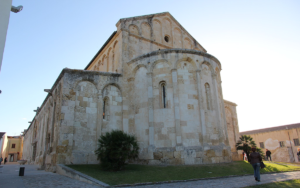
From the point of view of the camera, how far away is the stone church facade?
45.9ft

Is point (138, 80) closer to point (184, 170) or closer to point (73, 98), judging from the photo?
point (73, 98)

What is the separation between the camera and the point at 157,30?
66.8 feet

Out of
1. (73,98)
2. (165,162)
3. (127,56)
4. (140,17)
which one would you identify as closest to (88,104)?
(73,98)

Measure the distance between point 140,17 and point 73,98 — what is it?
960 centimetres

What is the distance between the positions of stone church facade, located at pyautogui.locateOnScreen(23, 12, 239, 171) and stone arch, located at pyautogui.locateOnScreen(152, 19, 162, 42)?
292cm

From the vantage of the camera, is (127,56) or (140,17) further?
(140,17)

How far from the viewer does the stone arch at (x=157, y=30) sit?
20.1m

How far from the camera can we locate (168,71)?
15.6 m

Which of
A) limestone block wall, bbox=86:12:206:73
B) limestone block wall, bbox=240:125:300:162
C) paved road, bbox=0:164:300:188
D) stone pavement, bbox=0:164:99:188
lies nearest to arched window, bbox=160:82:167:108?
limestone block wall, bbox=86:12:206:73

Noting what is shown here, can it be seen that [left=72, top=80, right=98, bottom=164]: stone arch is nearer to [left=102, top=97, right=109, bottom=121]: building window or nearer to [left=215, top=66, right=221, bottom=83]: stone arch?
[left=102, top=97, right=109, bottom=121]: building window

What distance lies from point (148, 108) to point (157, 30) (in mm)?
8729

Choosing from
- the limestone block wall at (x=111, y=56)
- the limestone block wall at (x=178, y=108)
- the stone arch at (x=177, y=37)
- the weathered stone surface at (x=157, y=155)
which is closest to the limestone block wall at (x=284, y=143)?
the limestone block wall at (x=178, y=108)

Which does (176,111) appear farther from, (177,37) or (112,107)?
(177,37)

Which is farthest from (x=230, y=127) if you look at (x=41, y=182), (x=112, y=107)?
(x=41, y=182)
